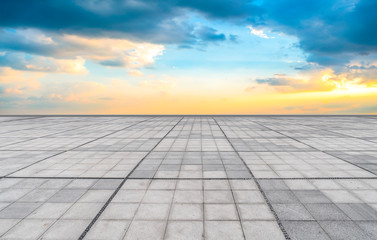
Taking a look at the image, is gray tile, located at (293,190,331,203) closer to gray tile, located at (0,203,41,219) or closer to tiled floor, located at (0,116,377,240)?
tiled floor, located at (0,116,377,240)

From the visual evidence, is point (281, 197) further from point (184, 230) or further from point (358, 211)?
point (184, 230)

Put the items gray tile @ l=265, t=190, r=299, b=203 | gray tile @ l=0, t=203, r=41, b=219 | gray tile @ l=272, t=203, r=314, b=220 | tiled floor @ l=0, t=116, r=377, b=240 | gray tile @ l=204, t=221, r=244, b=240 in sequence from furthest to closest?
1. gray tile @ l=265, t=190, r=299, b=203
2. gray tile @ l=0, t=203, r=41, b=219
3. gray tile @ l=272, t=203, r=314, b=220
4. tiled floor @ l=0, t=116, r=377, b=240
5. gray tile @ l=204, t=221, r=244, b=240

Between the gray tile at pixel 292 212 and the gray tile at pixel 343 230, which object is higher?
the gray tile at pixel 292 212

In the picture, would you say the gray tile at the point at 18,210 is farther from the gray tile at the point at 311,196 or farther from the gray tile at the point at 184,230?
the gray tile at the point at 311,196

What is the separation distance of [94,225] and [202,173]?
454cm

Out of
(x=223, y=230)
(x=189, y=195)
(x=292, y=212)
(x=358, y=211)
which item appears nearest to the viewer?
(x=223, y=230)

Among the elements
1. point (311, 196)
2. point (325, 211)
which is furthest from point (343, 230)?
point (311, 196)

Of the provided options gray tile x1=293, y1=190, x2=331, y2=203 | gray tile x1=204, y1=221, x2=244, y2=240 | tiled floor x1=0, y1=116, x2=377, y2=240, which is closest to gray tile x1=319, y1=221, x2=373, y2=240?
tiled floor x1=0, y1=116, x2=377, y2=240

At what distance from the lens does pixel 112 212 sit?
559cm

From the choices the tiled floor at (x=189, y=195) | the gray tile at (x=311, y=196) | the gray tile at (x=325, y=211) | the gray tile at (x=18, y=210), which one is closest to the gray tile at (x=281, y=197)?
the tiled floor at (x=189, y=195)

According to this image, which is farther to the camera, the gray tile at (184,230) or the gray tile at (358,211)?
the gray tile at (358,211)

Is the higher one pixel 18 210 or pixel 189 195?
pixel 189 195

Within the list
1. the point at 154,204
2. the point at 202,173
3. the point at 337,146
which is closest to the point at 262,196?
the point at 202,173

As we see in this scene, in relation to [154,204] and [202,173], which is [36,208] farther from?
[202,173]
